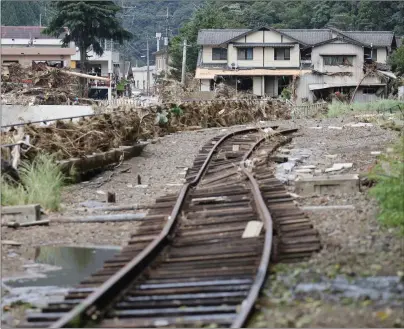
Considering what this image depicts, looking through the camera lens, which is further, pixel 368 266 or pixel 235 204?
pixel 235 204

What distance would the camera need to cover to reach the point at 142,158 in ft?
64.3

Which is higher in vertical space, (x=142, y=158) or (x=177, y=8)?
(x=177, y=8)

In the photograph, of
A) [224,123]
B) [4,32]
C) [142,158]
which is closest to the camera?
[142,158]

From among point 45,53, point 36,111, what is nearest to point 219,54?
point 45,53

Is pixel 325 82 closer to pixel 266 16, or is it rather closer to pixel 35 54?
pixel 35 54

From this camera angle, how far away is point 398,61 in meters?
67.4

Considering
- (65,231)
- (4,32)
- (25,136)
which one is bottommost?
(65,231)

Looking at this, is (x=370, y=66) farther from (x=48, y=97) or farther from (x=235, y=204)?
(x=235, y=204)

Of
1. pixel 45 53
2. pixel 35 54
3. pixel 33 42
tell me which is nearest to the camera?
pixel 35 54

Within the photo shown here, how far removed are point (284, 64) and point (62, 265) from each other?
59707mm

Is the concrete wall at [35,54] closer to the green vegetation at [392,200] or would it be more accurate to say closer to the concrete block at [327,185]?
the concrete block at [327,185]

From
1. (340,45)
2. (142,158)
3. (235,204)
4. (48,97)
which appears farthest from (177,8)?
(235,204)

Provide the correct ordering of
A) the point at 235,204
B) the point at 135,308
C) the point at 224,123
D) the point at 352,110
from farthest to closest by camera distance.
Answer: the point at 352,110, the point at 224,123, the point at 235,204, the point at 135,308

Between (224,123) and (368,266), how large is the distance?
981 inches
